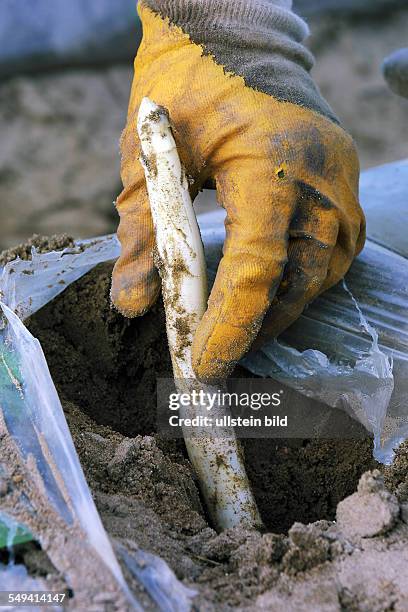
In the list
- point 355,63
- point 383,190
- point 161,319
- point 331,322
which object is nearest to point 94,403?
point 161,319

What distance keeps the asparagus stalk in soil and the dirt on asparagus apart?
4 centimetres

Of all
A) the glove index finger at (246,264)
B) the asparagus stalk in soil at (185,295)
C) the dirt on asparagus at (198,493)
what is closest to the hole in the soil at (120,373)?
the dirt on asparagus at (198,493)

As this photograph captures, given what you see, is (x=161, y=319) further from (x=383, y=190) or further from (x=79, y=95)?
(x=79, y=95)

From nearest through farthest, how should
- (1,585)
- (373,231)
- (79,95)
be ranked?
1. (1,585)
2. (373,231)
3. (79,95)

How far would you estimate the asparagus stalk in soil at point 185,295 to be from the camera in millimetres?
904

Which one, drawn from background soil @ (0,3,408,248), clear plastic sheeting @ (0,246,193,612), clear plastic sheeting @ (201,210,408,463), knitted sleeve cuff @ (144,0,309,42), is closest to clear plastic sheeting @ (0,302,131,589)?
clear plastic sheeting @ (0,246,193,612)

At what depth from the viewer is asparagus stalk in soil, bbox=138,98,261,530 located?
0.90 meters

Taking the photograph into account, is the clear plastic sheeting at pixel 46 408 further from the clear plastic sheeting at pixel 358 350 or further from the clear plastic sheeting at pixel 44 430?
the clear plastic sheeting at pixel 358 350

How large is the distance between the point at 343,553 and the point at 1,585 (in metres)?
0.34

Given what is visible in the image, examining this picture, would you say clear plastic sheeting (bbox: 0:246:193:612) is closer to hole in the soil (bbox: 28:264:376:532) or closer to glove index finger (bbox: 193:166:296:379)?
hole in the soil (bbox: 28:264:376:532)

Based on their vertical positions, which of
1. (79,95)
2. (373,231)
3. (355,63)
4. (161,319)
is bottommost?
(161,319)

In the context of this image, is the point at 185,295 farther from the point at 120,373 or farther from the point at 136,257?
the point at 120,373

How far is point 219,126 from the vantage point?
3.05ft

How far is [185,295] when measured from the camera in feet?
3.17
